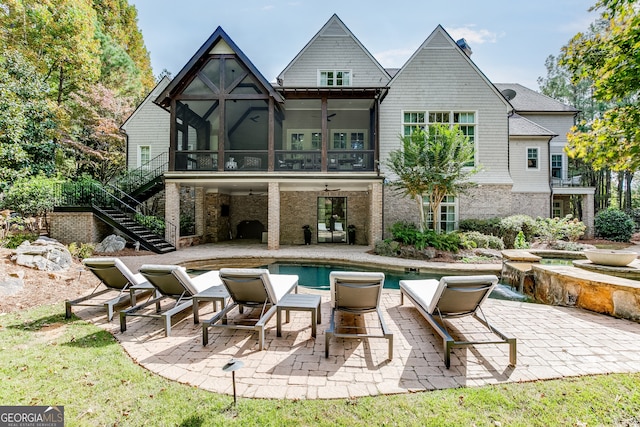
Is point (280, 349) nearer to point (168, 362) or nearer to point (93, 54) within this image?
point (168, 362)

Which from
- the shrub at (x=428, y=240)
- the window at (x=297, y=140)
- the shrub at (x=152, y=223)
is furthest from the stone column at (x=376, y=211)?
the shrub at (x=152, y=223)

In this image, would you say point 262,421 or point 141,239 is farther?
point 141,239

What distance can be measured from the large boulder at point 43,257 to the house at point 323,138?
4.69 meters

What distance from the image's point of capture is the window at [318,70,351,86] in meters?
14.5

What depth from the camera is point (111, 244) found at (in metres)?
10.4

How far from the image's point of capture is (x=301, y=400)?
257 centimetres

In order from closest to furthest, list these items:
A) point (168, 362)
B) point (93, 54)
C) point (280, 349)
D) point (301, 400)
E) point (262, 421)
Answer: point (262, 421), point (301, 400), point (168, 362), point (280, 349), point (93, 54)

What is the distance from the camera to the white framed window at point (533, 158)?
15.3 meters

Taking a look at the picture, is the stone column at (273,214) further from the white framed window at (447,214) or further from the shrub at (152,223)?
the white framed window at (447,214)

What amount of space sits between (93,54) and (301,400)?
2335cm

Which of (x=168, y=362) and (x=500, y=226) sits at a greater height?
(x=500, y=226)

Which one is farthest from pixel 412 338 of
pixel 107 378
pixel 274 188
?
pixel 274 188

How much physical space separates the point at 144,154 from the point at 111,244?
738 centimetres

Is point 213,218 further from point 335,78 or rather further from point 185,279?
point 185,279
